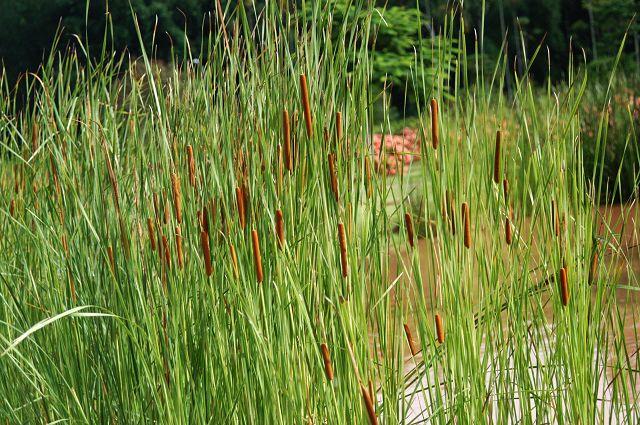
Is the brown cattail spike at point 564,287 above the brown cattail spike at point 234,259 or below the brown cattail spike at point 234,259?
below

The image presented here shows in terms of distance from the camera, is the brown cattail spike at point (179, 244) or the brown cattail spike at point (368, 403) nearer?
the brown cattail spike at point (368, 403)

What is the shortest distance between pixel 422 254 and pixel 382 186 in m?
4.77

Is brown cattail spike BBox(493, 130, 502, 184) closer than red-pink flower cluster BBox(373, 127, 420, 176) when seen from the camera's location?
Yes

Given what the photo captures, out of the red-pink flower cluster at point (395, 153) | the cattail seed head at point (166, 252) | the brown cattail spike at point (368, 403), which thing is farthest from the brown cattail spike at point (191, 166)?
the brown cattail spike at point (368, 403)

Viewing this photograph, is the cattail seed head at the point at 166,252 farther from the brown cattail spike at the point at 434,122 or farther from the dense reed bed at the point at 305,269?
the brown cattail spike at the point at 434,122

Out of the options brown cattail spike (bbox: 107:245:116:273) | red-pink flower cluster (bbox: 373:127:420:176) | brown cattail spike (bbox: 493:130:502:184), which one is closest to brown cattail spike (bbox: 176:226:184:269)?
brown cattail spike (bbox: 107:245:116:273)

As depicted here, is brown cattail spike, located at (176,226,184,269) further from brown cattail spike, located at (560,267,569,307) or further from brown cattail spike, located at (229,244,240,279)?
brown cattail spike, located at (560,267,569,307)

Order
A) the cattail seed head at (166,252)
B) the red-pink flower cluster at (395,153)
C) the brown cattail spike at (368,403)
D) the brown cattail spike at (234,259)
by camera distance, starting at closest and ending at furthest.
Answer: the brown cattail spike at (368,403) < the brown cattail spike at (234,259) < the cattail seed head at (166,252) < the red-pink flower cluster at (395,153)

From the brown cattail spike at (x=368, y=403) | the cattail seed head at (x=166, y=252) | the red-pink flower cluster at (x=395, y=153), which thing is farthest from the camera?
the red-pink flower cluster at (x=395, y=153)

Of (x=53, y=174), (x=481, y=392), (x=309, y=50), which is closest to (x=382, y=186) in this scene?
(x=309, y=50)

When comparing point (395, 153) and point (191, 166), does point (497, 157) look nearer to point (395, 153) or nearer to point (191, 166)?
point (395, 153)

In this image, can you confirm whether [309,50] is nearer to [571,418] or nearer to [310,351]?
[310,351]

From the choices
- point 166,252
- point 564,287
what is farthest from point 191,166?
point 564,287

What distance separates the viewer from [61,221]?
5.89ft
